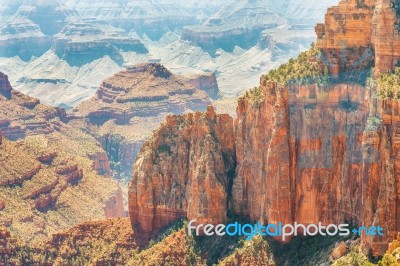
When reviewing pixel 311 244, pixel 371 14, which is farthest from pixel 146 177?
pixel 371 14

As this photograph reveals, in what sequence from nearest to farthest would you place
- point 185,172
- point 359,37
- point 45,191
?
point 359,37, point 185,172, point 45,191

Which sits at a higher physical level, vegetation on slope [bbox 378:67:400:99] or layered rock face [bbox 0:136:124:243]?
vegetation on slope [bbox 378:67:400:99]

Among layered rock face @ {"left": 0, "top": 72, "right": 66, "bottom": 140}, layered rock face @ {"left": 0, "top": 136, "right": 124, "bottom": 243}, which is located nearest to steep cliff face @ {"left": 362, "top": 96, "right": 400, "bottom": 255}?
layered rock face @ {"left": 0, "top": 136, "right": 124, "bottom": 243}

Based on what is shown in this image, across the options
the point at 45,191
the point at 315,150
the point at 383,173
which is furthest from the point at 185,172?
the point at 45,191

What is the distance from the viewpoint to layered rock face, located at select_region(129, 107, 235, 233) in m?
78.9

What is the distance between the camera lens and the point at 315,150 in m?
70.8

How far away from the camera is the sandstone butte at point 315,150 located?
208ft

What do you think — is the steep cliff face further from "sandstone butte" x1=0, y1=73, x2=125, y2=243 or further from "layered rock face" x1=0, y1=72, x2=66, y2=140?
"layered rock face" x1=0, y1=72, x2=66, y2=140

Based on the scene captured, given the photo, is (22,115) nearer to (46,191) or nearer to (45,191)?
(46,191)

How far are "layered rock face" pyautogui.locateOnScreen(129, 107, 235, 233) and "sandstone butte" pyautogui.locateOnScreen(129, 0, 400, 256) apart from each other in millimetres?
107

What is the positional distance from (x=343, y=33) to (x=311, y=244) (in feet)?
56.3

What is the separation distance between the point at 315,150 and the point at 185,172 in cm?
1652

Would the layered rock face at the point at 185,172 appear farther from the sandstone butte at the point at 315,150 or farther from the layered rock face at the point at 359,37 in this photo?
the layered rock face at the point at 359,37

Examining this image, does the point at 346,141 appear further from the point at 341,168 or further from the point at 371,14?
the point at 371,14
